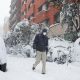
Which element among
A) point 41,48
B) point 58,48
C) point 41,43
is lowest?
point 41,48

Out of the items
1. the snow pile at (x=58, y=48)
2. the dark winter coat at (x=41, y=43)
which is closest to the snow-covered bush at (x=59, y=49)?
the snow pile at (x=58, y=48)

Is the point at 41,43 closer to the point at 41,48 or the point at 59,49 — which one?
the point at 41,48

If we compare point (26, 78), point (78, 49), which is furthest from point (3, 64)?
point (78, 49)

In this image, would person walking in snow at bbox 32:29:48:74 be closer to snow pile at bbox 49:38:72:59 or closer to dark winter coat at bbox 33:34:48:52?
dark winter coat at bbox 33:34:48:52

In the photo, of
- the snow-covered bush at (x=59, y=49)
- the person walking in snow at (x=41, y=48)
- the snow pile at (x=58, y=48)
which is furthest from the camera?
the snow pile at (x=58, y=48)

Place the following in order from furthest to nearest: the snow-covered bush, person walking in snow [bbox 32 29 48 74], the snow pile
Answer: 1. the snow pile
2. the snow-covered bush
3. person walking in snow [bbox 32 29 48 74]

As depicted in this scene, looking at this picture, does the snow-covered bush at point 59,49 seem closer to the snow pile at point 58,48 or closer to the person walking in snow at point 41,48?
the snow pile at point 58,48

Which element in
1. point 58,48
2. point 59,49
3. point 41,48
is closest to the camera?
point 41,48

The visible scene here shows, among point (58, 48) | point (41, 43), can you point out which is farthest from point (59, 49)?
point (41, 43)

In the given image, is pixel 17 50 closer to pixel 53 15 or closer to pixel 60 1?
pixel 60 1

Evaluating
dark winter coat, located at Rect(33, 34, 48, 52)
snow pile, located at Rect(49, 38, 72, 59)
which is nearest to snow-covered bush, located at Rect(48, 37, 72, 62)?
snow pile, located at Rect(49, 38, 72, 59)

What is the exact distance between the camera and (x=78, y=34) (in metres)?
20.0

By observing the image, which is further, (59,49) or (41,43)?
(59,49)

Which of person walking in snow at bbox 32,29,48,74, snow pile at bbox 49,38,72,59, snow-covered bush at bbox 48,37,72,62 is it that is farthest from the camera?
snow pile at bbox 49,38,72,59
